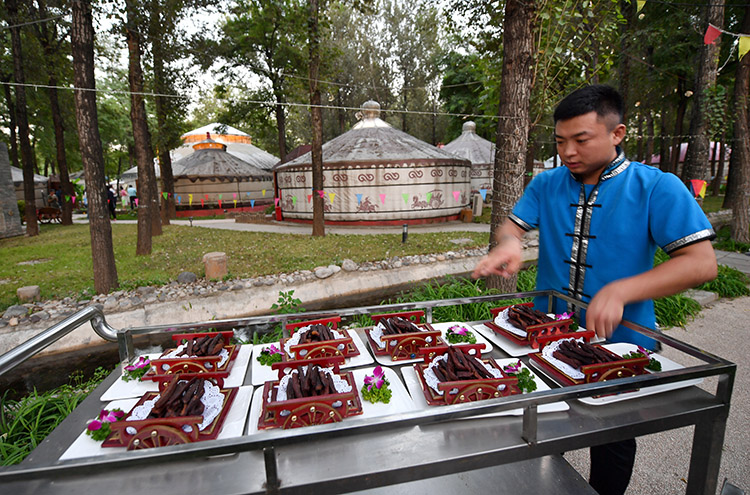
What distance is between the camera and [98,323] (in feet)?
5.65

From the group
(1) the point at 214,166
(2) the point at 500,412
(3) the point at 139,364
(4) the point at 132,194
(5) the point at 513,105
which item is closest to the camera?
(2) the point at 500,412

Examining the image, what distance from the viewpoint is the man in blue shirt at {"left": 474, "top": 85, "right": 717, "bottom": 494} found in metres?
1.36

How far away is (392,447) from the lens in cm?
112

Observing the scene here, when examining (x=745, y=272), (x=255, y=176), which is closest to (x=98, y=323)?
(x=745, y=272)

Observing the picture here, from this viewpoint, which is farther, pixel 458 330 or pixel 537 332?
pixel 458 330

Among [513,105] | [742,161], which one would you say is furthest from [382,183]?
[513,105]

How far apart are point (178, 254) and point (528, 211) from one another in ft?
29.8

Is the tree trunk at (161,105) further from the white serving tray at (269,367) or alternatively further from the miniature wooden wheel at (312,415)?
the miniature wooden wheel at (312,415)

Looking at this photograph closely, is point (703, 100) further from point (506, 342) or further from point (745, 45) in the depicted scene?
point (506, 342)

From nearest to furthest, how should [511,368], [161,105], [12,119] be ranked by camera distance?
[511,368] < [161,105] < [12,119]

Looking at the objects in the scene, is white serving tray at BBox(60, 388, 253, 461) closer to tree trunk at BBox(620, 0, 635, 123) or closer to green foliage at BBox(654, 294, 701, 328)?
green foliage at BBox(654, 294, 701, 328)

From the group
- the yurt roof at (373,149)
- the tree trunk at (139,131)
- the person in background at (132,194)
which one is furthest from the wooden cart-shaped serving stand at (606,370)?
the person in background at (132,194)

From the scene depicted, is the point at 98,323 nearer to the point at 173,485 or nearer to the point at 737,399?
the point at 173,485

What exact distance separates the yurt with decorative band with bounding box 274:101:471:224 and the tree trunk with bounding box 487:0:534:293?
951 centimetres
